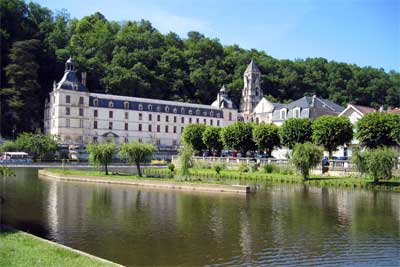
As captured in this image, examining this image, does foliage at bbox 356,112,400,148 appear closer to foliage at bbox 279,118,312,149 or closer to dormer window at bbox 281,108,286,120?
foliage at bbox 279,118,312,149

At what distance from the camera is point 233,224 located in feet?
69.2

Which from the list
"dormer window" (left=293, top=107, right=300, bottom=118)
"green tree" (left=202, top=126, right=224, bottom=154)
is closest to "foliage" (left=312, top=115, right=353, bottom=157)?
"green tree" (left=202, top=126, right=224, bottom=154)

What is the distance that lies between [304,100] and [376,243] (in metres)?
63.3

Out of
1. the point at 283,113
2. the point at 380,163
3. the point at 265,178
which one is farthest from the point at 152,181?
the point at 283,113

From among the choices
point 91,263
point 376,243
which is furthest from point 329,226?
point 91,263

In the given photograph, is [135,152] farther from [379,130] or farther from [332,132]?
[379,130]

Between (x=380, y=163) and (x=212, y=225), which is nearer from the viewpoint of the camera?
(x=212, y=225)

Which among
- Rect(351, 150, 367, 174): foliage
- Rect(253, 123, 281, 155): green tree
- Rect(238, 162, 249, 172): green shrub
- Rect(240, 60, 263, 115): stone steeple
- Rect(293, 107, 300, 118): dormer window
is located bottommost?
Rect(238, 162, 249, 172): green shrub

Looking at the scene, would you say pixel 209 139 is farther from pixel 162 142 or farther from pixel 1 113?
pixel 1 113

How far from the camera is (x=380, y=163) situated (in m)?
38.9

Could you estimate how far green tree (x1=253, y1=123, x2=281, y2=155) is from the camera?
56.6 m

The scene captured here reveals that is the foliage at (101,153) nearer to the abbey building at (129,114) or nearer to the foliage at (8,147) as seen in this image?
the foliage at (8,147)

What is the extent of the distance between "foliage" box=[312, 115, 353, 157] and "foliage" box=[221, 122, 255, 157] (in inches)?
446

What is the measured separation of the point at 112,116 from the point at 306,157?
5448cm
